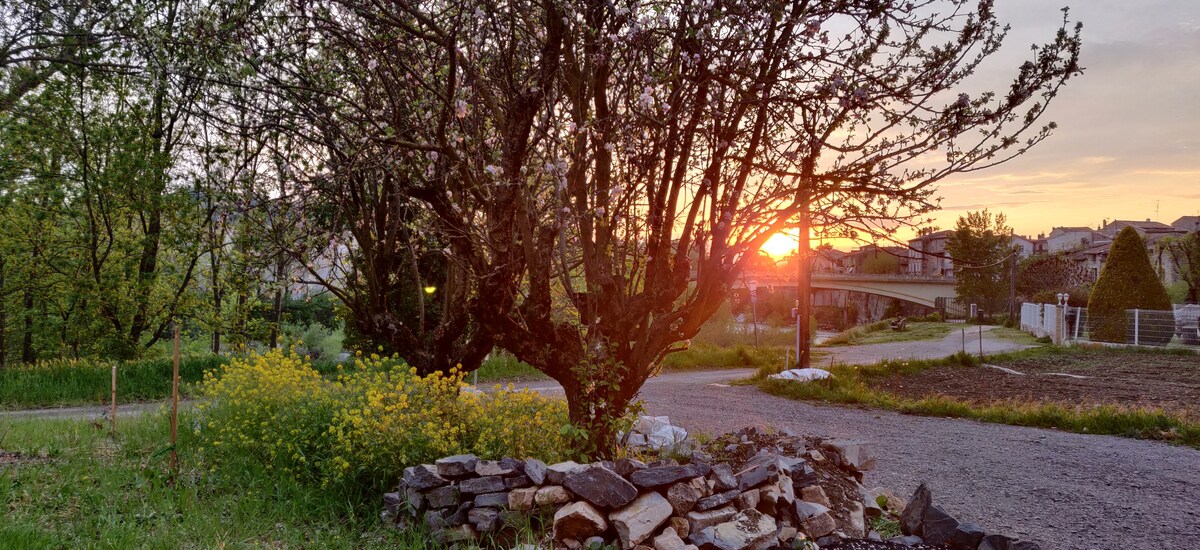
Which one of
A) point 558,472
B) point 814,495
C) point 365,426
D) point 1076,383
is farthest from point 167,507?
point 1076,383

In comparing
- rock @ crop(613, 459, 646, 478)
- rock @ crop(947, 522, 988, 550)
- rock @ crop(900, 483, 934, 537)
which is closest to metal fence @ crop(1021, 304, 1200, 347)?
rock @ crop(900, 483, 934, 537)

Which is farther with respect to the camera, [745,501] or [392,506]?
[392,506]

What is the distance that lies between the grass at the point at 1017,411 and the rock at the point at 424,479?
28.4 ft

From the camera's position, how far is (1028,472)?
6.89 m

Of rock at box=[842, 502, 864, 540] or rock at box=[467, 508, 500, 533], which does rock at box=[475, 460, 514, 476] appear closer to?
rock at box=[467, 508, 500, 533]

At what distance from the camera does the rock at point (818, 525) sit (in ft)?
14.9

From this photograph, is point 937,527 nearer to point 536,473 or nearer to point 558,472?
point 558,472

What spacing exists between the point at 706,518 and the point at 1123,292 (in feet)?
87.0

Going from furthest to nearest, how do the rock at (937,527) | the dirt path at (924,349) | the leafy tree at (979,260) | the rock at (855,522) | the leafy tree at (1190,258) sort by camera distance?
the leafy tree at (979,260) → the leafy tree at (1190,258) → the dirt path at (924,349) → the rock at (855,522) → the rock at (937,527)

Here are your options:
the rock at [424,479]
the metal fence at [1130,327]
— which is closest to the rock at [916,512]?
the rock at [424,479]

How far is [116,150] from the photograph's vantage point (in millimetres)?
12477

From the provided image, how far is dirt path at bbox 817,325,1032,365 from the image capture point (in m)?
22.1

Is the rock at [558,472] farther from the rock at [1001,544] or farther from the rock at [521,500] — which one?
the rock at [1001,544]

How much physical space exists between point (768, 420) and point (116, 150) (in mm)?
12141
